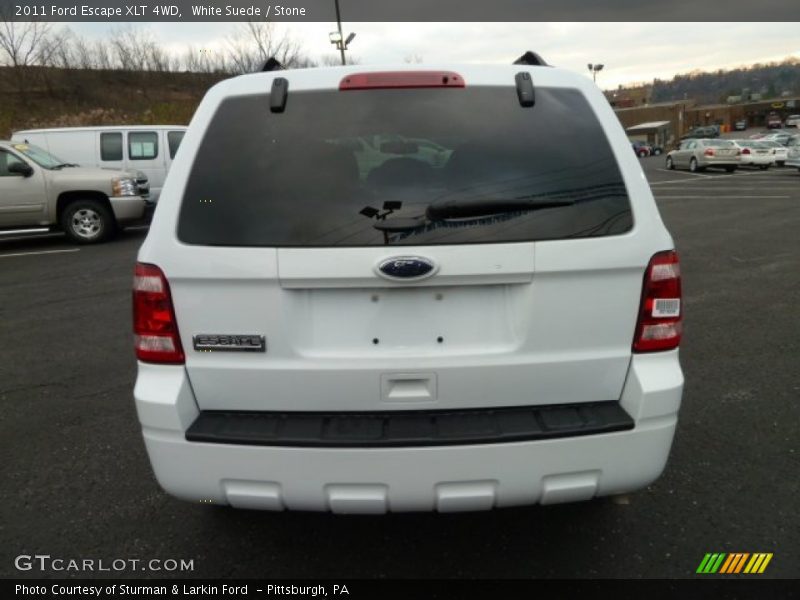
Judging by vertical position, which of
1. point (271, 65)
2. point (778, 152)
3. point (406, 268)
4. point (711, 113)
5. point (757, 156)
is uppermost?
point (711, 113)

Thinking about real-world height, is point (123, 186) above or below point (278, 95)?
below

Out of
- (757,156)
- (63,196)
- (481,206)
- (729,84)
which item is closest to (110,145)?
(63,196)

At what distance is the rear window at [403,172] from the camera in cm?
191

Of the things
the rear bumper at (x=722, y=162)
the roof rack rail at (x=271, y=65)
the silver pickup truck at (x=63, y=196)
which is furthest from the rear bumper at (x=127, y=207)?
Result: the rear bumper at (x=722, y=162)

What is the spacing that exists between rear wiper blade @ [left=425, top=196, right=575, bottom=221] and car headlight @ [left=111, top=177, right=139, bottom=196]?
32.9 feet

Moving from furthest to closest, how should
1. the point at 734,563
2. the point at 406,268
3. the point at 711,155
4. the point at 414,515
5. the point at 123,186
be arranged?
the point at 711,155 < the point at 123,186 < the point at 414,515 < the point at 734,563 < the point at 406,268

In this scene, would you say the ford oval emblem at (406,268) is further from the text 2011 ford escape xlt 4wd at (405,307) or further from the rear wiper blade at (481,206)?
the rear wiper blade at (481,206)

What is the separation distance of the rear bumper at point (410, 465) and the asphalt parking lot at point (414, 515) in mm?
516

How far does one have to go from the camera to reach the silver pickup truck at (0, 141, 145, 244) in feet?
32.1

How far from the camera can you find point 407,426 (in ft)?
6.39

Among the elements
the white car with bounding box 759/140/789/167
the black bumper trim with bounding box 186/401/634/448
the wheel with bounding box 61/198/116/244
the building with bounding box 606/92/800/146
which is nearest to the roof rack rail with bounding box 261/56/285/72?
the black bumper trim with bounding box 186/401/634/448

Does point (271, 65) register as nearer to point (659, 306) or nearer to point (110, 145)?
point (659, 306)

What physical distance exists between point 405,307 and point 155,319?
91 cm

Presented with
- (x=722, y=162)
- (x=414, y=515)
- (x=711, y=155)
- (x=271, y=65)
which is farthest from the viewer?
(x=711, y=155)
